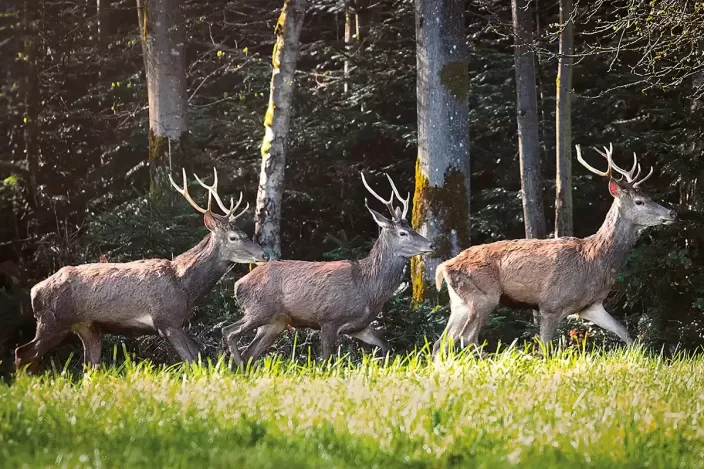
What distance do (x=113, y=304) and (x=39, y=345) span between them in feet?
2.23

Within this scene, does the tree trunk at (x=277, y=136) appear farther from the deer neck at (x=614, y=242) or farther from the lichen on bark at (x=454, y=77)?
the deer neck at (x=614, y=242)

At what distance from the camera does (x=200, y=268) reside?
9.55 meters

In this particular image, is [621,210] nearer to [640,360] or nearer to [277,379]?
[640,360]

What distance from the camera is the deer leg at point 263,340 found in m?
9.85

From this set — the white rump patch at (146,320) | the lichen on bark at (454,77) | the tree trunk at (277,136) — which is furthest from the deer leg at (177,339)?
the lichen on bark at (454,77)

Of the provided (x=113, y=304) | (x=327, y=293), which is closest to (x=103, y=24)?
(x=113, y=304)

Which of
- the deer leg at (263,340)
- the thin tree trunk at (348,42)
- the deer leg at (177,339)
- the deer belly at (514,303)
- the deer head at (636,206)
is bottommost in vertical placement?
the deer leg at (263,340)

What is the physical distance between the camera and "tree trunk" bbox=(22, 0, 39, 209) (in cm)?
1719

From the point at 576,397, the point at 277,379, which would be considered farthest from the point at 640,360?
the point at 277,379

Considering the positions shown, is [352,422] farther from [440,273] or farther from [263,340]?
[440,273]

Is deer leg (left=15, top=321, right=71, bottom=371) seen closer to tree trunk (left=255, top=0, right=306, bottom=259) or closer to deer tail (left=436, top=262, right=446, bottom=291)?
deer tail (left=436, top=262, right=446, bottom=291)

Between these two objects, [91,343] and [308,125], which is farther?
[308,125]

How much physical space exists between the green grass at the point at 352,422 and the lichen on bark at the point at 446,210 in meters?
4.70

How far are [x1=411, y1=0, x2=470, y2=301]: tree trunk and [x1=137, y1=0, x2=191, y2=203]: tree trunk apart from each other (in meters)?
3.51
